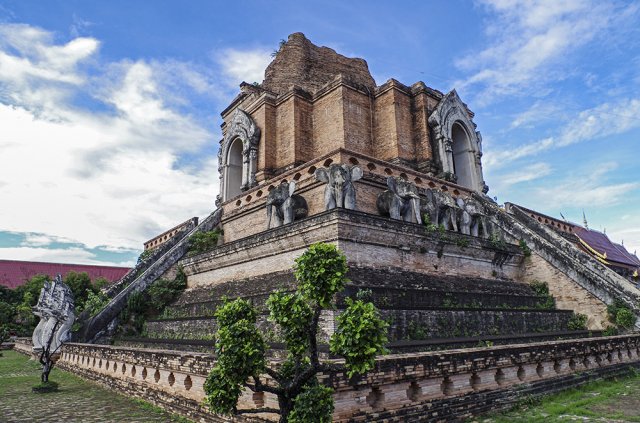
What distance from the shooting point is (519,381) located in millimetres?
6855

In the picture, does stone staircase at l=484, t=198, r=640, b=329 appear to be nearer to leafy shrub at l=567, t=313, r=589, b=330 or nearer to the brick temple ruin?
the brick temple ruin

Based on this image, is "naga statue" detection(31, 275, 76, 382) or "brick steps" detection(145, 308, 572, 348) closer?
"brick steps" detection(145, 308, 572, 348)

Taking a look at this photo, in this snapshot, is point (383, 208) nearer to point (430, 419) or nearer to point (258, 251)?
point (258, 251)

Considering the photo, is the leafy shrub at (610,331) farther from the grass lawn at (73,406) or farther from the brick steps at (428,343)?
the grass lawn at (73,406)

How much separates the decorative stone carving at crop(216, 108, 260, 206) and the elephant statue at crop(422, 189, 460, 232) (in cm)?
703

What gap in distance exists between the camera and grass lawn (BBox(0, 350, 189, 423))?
6402 mm

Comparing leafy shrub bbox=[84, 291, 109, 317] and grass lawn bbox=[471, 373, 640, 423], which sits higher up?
leafy shrub bbox=[84, 291, 109, 317]

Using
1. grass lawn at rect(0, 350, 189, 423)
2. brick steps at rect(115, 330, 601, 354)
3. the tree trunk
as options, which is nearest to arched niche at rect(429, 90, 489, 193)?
brick steps at rect(115, 330, 601, 354)

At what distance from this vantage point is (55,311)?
34.6 ft

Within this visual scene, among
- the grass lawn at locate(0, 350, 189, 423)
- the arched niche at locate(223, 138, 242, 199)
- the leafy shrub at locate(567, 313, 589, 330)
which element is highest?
the arched niche at locate(223, 138, 242, 199)

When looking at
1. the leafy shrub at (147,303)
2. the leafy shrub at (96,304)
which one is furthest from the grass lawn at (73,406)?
Result: the leafy shrub at (96,304)

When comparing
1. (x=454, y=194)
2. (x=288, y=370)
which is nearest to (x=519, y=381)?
(x=288, y=370)

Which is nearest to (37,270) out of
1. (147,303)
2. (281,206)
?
(147,303)

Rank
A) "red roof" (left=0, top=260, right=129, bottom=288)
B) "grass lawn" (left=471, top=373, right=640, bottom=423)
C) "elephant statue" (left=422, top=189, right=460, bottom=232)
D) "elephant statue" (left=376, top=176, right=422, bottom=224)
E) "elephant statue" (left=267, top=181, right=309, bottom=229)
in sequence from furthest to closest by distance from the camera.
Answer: "red roof" (left=0, top=260, right=129, bottom=288)
"elephant statue" (left=422, top=189, right=460, bottom=232)
"elephant statue" (left=267, top=181, right=309, bottom=229)
"elephant statue" (left=376, top=176, right=422, bottom=224)
"grass lawn" (left=471, top=373, right=640, bottom=423)
